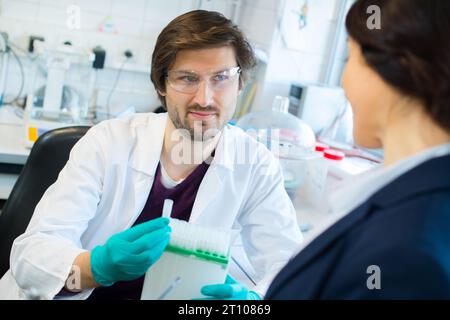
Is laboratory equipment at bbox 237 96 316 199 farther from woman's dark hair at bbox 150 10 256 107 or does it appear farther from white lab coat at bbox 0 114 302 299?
woman's dark hair at bbox 150 10 256 107

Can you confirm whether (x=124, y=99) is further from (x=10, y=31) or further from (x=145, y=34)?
(x=10, y=31)

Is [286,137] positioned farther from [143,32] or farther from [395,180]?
[395,180]

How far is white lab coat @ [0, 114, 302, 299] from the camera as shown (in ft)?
3.57

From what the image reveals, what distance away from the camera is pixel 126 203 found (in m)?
1.26

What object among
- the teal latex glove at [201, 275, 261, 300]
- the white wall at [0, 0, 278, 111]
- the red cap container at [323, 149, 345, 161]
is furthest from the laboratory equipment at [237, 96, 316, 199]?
the teal latex glove at [201, 275, 261, 300]

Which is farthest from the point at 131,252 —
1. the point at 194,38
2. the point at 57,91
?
the point at 57,91

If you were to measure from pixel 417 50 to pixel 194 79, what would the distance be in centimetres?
77

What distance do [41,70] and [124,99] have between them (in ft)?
1.61

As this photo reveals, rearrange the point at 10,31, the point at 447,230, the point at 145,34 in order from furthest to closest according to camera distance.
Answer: the point at 145,34 → the point at 10,31 → the point at 447,230

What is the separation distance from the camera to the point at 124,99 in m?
2.75

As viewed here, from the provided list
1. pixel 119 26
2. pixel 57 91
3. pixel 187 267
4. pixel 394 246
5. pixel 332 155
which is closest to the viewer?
pixel 394 246

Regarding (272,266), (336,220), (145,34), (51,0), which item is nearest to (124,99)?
(145,34)

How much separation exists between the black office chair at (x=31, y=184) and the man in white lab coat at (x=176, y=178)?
8 cm

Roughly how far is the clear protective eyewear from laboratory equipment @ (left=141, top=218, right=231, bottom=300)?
1.70ft
